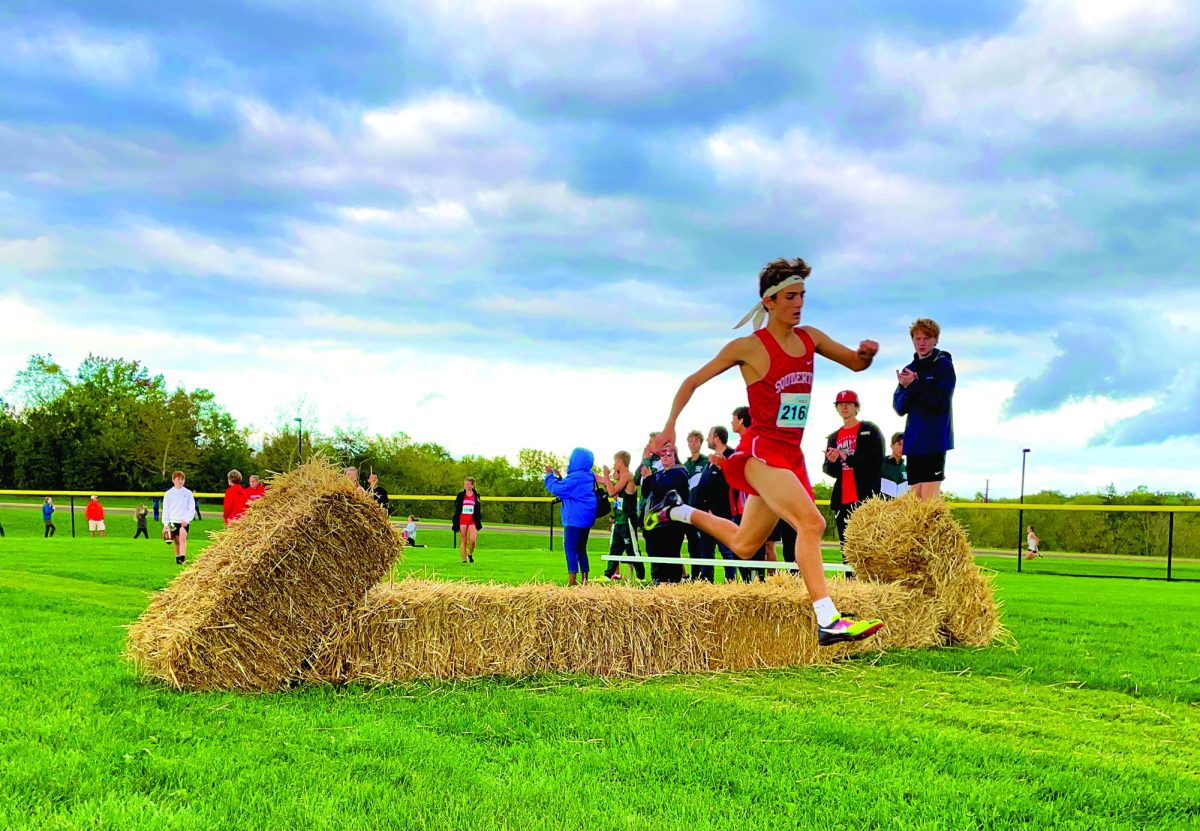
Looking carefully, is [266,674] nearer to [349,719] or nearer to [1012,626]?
[349,719]

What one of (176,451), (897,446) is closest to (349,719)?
(897,446)

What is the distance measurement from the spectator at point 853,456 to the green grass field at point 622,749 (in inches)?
159

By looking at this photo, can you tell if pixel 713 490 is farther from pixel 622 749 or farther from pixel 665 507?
pixel 622 749

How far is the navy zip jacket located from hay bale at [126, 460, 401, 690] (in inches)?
200

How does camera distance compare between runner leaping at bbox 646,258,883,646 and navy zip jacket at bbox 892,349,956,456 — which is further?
navy zip jacket at bbox 892,349,956,456

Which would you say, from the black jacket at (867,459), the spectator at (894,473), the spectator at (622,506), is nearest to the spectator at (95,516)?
the spectator at (622,506)

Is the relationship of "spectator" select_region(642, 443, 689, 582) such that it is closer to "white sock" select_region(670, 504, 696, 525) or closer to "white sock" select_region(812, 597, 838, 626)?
"white sock" select_region(670, 504, 696, 525)

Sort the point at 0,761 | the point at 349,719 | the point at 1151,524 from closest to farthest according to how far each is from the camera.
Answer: the point at 0,761
the point at 349,719
the point at 1151,524

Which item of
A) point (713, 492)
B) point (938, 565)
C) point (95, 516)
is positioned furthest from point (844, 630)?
point (95, 516)

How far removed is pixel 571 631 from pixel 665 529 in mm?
5105

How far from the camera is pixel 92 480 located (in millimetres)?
64688

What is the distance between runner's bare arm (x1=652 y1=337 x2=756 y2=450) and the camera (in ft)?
21.5

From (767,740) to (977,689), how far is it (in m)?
2.54

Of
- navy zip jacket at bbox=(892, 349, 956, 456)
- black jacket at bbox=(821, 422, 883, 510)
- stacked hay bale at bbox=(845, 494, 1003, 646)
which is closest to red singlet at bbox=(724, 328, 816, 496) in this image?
stacked hay bale at bbox=(845, 494, 1003, 646)
